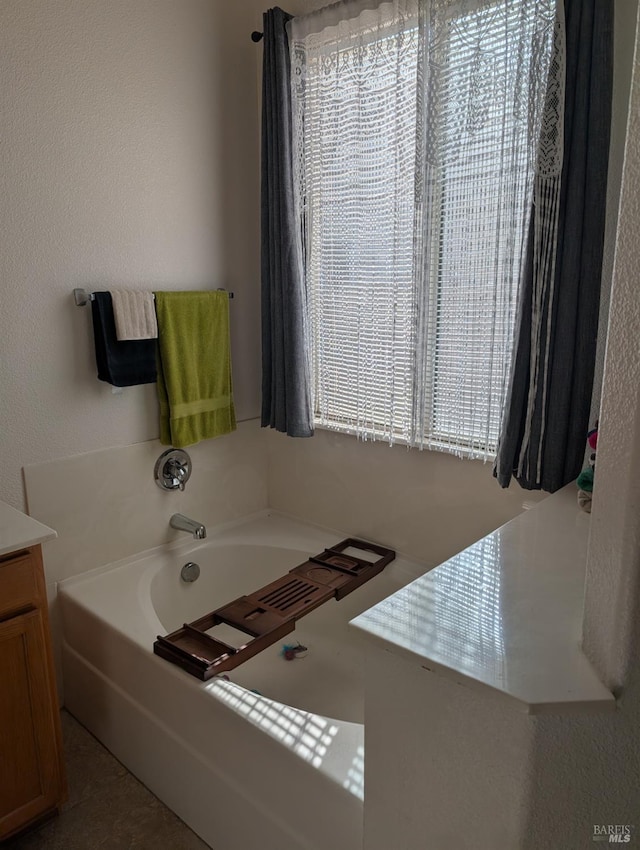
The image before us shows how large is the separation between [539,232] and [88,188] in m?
1.42

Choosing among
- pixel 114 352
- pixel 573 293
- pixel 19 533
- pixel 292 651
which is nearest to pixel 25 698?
pixel 19 533

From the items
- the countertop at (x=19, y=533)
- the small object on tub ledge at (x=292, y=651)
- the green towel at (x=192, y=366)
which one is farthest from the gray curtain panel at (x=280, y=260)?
the countertop at (x=19, y=533)

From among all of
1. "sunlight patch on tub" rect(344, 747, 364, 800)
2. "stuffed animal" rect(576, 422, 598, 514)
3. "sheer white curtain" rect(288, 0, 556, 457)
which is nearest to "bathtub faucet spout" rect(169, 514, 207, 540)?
"sheer white curtain" rect(288, 0, 556, 457)

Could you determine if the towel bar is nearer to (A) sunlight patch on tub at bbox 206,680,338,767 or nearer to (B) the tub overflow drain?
(B) the tub overflow drain

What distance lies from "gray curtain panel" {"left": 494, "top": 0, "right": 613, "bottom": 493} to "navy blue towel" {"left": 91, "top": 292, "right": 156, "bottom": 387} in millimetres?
1238

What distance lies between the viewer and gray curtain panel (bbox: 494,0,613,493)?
157 centimetres

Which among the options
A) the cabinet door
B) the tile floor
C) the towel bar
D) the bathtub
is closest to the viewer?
the bathtub

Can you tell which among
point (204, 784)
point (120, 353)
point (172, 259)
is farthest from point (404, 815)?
point (172, 259)

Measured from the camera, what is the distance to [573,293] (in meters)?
1.68

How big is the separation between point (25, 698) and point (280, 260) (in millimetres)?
1634

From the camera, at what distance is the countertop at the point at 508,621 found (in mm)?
921

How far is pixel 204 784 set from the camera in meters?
1.66

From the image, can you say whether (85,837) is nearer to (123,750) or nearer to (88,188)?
(123,750)

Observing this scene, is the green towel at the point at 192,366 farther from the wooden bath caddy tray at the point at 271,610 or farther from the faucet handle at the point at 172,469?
the wooden bath caddy tray at the point at 271,610
